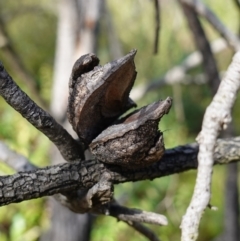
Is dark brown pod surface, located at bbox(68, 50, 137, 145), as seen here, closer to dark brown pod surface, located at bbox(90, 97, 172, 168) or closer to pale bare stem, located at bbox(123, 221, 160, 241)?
dark brown pod surface, located at bbox(90, 97, 172, 168)

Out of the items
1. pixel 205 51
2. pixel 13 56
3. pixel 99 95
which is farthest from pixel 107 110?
pixel 13 56

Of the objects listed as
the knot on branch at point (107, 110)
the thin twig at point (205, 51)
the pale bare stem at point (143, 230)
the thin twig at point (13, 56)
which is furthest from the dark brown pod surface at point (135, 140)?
the thin twig at point (13, 56)

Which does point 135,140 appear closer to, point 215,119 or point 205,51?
point 215,119

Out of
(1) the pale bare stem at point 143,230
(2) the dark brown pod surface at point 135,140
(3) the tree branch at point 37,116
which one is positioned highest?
(3) the tree branch at point 37,116

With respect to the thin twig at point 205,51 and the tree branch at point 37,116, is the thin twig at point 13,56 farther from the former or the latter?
the tree branch at point 37,116

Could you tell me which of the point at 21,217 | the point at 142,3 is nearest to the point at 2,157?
the point at 21,217

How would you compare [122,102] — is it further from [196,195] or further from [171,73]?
[171,73]
